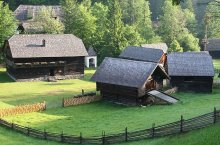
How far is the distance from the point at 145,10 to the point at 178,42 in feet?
60.0

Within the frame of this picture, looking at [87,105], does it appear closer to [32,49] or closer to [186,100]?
[186,100]

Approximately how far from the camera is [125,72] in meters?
43.5

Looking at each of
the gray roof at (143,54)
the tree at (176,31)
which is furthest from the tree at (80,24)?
the tree at (176,31)

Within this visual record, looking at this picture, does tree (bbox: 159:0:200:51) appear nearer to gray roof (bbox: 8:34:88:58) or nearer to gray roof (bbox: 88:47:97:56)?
gray roof (bbox: 88:47:97:56)

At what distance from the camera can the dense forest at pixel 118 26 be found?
72.8m

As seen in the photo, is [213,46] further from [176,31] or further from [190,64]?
[190,64]

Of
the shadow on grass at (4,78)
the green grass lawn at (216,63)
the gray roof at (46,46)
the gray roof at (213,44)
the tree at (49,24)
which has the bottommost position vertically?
the green grass lawn at (216,63)

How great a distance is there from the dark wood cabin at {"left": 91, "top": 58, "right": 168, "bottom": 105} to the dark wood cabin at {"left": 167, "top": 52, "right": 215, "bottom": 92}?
13.8 ft

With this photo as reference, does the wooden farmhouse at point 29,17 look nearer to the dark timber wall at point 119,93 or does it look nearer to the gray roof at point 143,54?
the gray roof at point 143,54

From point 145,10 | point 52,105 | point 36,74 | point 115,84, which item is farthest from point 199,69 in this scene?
point 145,10

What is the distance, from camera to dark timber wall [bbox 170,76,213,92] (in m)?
48.3

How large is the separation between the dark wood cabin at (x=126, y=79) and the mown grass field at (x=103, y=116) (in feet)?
5.14

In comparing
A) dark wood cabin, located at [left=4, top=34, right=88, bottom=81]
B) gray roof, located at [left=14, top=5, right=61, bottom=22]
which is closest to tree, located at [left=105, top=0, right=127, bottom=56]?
dark wood cabin, located at [left=4, top=34, right=88, bottom=81]

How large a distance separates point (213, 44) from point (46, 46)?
43.0m
